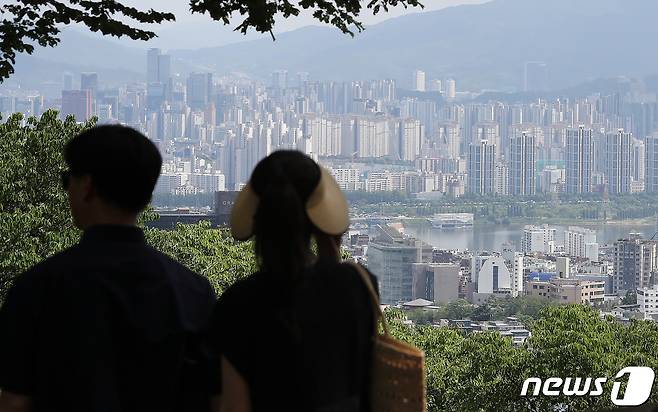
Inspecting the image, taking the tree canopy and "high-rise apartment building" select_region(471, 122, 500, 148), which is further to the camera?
"high-rise apartment building" select_region(471, 122, 500, 148)

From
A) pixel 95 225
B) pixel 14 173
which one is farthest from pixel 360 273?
pixel 14 173

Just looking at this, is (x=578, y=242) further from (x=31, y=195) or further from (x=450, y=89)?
(x=31, y=195)

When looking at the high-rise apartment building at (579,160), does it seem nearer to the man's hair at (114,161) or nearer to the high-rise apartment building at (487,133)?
the high-rise apartment building at (487,133)

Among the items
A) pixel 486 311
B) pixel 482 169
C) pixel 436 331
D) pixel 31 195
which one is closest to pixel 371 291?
pixel 31 195

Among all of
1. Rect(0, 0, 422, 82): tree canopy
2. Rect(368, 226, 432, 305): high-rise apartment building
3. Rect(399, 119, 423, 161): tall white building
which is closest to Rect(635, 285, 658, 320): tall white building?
Rect(368, 226, 432, 305): high-rise apartment building

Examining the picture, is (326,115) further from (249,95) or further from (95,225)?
(95,225)

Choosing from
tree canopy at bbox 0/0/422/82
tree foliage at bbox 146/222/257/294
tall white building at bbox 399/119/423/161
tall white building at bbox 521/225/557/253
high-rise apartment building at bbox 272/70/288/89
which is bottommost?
tall white building at bbox 521/225/557/253

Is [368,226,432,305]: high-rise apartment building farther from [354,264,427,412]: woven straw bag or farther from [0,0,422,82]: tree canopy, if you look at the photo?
[354,264,427,412]: woven straw bag
